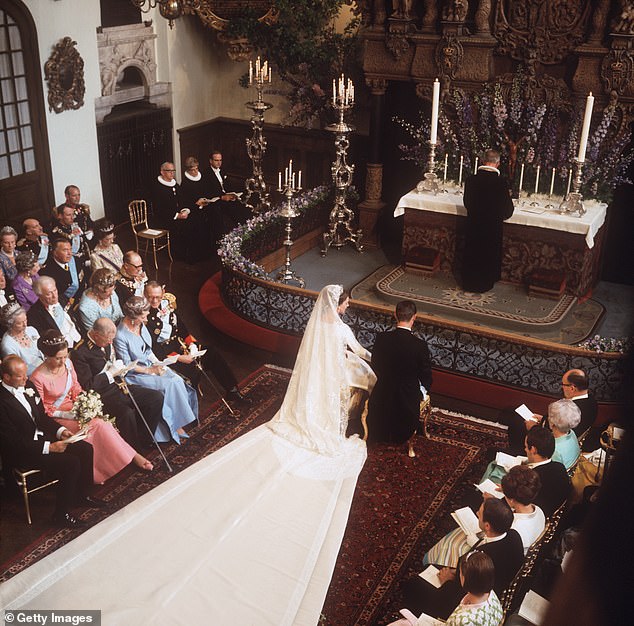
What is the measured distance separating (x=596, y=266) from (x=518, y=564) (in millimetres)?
6717

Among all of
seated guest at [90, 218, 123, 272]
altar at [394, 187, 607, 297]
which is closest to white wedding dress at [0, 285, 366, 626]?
seated guest at [90, 218, 123, 272]

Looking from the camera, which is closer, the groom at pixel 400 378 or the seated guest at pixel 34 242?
the groom at pixel 400 378

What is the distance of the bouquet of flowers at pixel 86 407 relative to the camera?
588cm

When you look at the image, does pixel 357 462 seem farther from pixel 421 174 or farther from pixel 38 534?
pixel 421 174

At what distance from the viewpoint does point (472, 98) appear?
10.4 m

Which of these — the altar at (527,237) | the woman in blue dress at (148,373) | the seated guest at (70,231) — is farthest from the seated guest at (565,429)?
the seated guest at (70,231)

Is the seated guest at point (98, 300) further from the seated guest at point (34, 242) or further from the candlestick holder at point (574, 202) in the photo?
the candlestick holder at point (574, 202)

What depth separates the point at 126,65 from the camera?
12203 mm

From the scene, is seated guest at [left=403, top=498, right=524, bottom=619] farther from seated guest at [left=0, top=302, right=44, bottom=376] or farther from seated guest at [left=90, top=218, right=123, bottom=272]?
seated guest at [left=90, top=218, right=123, bottom=272]

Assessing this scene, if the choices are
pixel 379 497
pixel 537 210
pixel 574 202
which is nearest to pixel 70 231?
pixel 379 497

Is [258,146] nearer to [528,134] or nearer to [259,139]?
[259,139]

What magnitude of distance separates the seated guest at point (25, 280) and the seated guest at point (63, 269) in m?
0.59

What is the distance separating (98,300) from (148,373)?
37.1 inches

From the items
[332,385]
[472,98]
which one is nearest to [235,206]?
[472,98]
